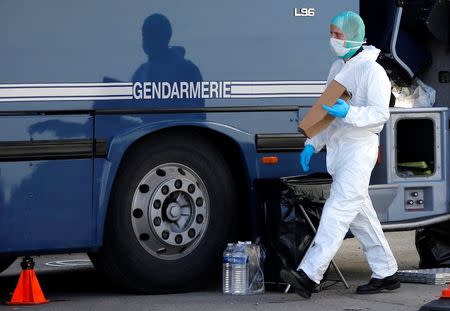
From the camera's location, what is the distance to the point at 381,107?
28.0ft

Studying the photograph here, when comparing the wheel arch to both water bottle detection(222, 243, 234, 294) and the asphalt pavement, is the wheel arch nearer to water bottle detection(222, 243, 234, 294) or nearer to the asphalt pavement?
water bottle detection(222, 243, 234, 294)

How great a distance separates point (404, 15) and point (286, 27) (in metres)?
1.36

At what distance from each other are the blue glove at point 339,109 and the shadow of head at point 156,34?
3.81 ft

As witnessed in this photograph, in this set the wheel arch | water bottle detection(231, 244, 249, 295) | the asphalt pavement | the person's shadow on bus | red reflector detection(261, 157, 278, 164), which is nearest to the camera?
the asphalt pavement

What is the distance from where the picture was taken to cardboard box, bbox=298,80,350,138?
869 centimetres

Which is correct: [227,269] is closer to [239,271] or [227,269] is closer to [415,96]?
[239,271]

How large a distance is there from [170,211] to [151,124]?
61 cm

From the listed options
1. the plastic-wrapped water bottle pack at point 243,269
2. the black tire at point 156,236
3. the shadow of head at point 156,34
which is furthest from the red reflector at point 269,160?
the shadow of head at point 156,34

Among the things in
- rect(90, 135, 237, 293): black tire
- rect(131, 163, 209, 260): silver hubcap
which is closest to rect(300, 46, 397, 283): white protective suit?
rect(90, 135, 237, 293): black tire

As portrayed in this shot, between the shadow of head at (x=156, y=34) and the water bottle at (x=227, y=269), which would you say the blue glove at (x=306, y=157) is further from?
the shadow of head at (x=156, y=34)

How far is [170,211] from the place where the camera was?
29.1 ft

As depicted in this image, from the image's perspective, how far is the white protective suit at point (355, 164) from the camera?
8547 millimetres

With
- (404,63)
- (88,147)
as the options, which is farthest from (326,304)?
(404,63)

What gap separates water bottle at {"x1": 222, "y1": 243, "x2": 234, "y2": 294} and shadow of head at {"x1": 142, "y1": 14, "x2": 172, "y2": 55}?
56.3 inches
